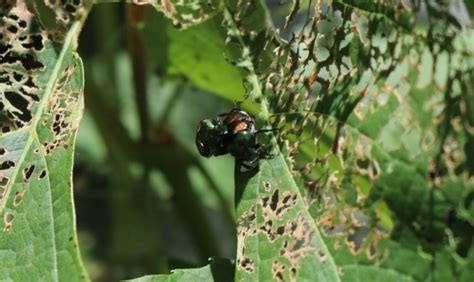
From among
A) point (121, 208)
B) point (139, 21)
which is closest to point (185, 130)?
point (121, 208)

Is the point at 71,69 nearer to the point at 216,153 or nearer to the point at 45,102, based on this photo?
the point at 45,102

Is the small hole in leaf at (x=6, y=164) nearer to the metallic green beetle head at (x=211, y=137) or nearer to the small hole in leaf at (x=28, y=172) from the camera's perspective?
the small hole in leaf at (x=28, y=172)

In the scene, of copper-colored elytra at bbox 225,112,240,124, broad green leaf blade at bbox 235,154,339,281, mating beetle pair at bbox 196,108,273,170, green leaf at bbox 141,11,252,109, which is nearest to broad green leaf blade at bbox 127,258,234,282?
broad green leaf blade at bbox 235,154,339,281

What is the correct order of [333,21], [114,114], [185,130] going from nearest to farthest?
[333,21]
[114,114]
[185,130]

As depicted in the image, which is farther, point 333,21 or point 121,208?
point 121,208

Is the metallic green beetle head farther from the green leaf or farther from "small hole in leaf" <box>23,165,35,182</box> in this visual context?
"small hole in leaf" <box>23,165,35,182</box>

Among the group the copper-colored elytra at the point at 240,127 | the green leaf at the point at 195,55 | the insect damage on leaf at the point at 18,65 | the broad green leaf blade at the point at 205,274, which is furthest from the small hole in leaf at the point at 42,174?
the green leaf at the point at 195,55
